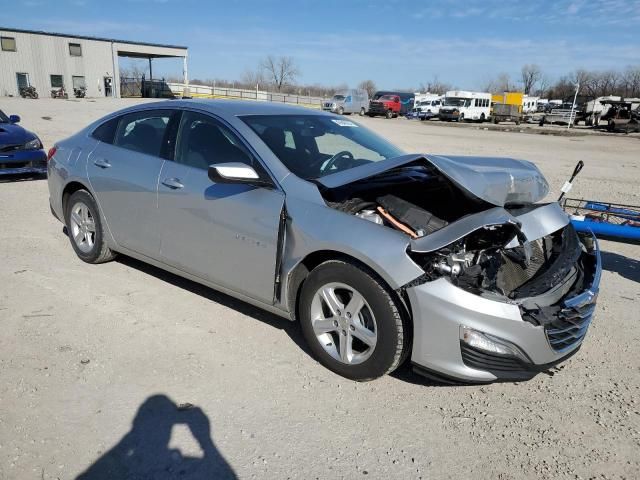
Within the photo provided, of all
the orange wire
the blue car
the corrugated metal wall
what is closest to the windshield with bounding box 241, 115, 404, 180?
the orange wire

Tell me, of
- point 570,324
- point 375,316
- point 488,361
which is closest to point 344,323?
point 375,316

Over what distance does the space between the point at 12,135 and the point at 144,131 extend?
5.79 m

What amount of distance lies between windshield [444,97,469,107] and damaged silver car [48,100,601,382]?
41.2 m

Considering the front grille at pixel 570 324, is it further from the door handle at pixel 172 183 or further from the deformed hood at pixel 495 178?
the door handle at pixel 172 183

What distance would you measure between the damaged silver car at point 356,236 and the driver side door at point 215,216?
0.01 meters

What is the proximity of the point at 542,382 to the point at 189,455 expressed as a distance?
225cm

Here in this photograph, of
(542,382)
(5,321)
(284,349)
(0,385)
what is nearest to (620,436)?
(542,382)

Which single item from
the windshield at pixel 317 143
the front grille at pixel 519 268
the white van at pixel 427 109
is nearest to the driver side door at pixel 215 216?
the windshield at pixel 317 143

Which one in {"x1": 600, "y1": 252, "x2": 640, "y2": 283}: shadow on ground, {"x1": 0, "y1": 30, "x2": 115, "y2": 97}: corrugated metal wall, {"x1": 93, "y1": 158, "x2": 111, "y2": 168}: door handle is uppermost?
{"x1": 0, "y1": 30, "x2": 115, "y2": 97}: corrugated metal wall

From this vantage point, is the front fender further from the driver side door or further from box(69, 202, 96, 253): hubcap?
box(69, 202, 96, 253): hubcap

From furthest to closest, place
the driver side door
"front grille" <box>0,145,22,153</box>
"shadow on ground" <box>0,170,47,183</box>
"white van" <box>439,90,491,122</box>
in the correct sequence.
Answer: "white van" <box>439,90,491,122</box>, "shadow on ground" <box>0,170,47,183</box>, "front grille" <box>0,145,22,153</box>, the driver side door

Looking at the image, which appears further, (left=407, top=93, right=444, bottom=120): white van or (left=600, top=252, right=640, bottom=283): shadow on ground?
(left=407, top=93, right=444, bottom=120): white van

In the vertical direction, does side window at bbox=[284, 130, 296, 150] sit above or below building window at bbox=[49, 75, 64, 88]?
below

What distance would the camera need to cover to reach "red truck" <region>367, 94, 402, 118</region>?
1754 inches
